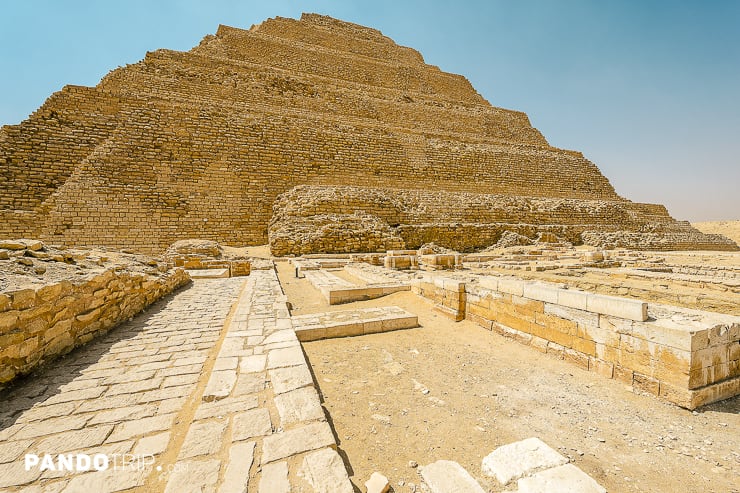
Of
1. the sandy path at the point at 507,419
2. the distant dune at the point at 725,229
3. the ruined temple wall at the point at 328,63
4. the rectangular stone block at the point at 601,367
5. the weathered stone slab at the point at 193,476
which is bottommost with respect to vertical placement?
the sandy path at the point at 507,419

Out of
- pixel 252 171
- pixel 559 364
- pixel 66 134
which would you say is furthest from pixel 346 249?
pixel 66 134

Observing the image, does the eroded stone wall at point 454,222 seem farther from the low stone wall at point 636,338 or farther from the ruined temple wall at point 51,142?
the low stone wall at point 636,338

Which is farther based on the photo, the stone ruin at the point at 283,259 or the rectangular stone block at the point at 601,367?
the rectangular stone block at the point at 601,367

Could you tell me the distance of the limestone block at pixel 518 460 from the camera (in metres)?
1.67

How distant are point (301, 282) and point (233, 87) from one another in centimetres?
2233

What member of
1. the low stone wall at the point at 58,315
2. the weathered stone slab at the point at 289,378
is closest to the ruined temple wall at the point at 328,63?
the low stone wall at the point at 58,315

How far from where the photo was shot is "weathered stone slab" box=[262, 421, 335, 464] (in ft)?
5.62

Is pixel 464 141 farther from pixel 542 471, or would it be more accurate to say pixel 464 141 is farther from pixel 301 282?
pixel 542 471

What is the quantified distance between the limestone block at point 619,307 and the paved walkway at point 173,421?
2929mm

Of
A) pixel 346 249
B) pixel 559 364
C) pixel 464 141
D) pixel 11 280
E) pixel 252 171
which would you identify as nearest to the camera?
pixel 11 280

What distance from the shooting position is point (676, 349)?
245cm

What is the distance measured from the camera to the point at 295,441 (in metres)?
1.82

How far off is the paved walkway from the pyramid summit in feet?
38.9

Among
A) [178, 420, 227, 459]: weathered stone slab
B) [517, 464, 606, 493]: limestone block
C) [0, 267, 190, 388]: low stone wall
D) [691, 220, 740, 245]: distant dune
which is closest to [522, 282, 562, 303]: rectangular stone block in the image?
[517, 464, 606, 493]: limestone block
